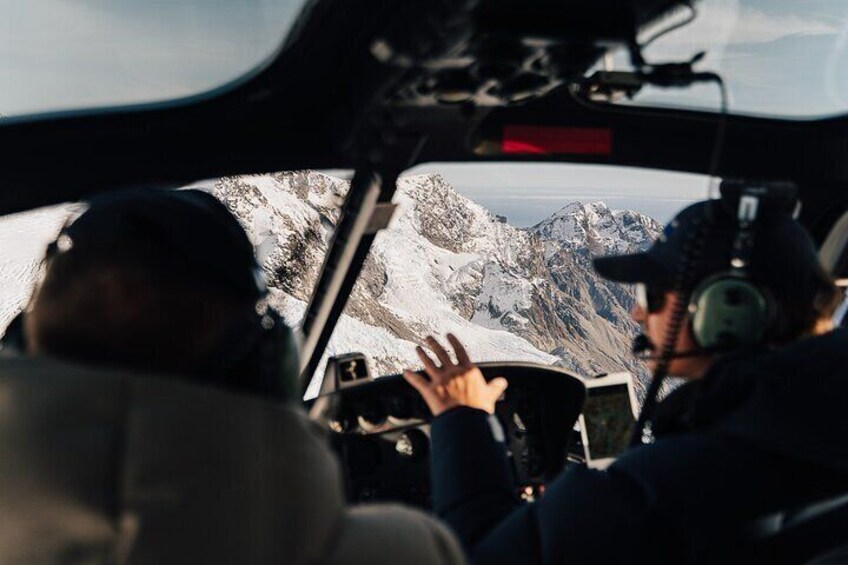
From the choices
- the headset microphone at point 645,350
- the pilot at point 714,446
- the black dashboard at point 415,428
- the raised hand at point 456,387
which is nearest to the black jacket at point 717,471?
the pilot at point 714,446

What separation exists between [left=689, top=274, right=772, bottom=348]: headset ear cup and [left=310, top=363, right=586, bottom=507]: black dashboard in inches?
49.6

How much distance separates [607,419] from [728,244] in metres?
1.54

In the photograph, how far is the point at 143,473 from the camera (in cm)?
58

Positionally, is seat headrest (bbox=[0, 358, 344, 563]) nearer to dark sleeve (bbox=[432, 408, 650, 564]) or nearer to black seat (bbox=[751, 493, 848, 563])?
dark sleeve (bbox=[432, 408, 650, 564])

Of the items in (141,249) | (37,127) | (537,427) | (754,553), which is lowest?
(537,427)

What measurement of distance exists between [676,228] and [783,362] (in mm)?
328

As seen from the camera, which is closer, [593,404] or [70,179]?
[70,179]

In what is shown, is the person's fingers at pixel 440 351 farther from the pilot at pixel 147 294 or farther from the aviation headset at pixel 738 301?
the pilot at pixel 147 294

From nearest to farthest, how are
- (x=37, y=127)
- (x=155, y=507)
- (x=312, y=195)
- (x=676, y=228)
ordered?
(x=155, y=507) → (x=676, y=228) → (x=37, y=127) → (x=312, y=195)

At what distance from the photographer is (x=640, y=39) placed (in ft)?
5.92

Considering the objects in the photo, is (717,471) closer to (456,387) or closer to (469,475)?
(469,475)

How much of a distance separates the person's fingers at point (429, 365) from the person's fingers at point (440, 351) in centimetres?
2

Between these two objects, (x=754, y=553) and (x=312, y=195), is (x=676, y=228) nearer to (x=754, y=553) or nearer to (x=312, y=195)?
(x=754, y=553)

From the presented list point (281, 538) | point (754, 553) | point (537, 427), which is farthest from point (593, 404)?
point (281, 538)
